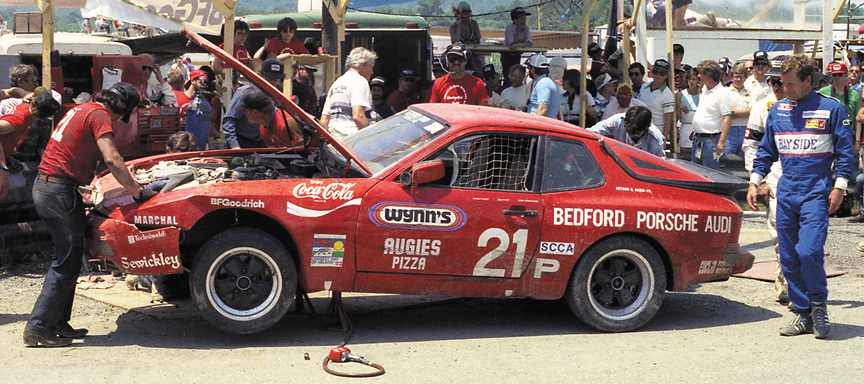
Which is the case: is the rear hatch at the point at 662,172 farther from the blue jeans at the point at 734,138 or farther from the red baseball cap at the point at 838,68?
the red baseball cap at the point at 838,68

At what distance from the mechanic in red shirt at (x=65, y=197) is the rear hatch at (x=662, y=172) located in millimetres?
3178

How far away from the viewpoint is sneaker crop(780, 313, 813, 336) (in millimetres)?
6613

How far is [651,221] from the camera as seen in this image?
21.5 feet

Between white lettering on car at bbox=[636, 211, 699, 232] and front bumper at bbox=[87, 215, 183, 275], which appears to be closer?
front bumper at bbox=[87, 215, 183, 275]

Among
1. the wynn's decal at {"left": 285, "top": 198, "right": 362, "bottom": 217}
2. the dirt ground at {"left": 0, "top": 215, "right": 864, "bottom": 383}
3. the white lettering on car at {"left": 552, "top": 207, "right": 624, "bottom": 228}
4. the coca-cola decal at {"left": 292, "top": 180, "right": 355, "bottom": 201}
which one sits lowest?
the dirt ground at {"left": 0, "top": 215, "right": 864, "bottom": 383}

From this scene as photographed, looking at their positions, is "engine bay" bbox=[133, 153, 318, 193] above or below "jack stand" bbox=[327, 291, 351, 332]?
above

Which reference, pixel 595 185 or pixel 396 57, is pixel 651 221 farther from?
pixel 396 57

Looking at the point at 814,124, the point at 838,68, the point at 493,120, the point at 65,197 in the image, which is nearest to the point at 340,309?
the point at 493,120

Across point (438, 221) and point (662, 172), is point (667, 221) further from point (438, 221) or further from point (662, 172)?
point (438, 221)

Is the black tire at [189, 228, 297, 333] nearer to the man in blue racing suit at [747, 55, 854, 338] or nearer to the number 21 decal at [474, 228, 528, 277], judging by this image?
the number 21 decal at [474, 228, 528, 277]

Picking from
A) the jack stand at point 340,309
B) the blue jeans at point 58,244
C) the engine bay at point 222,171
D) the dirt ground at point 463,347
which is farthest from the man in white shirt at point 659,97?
the blue jeans at point 58,244

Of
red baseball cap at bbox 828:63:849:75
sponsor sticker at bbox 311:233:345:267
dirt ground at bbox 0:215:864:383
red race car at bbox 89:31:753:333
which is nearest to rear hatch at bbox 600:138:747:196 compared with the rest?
red race car at bbox 89:31:753:333

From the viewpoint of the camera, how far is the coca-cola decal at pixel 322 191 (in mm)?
6016

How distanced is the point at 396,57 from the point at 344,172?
9.83 metres
